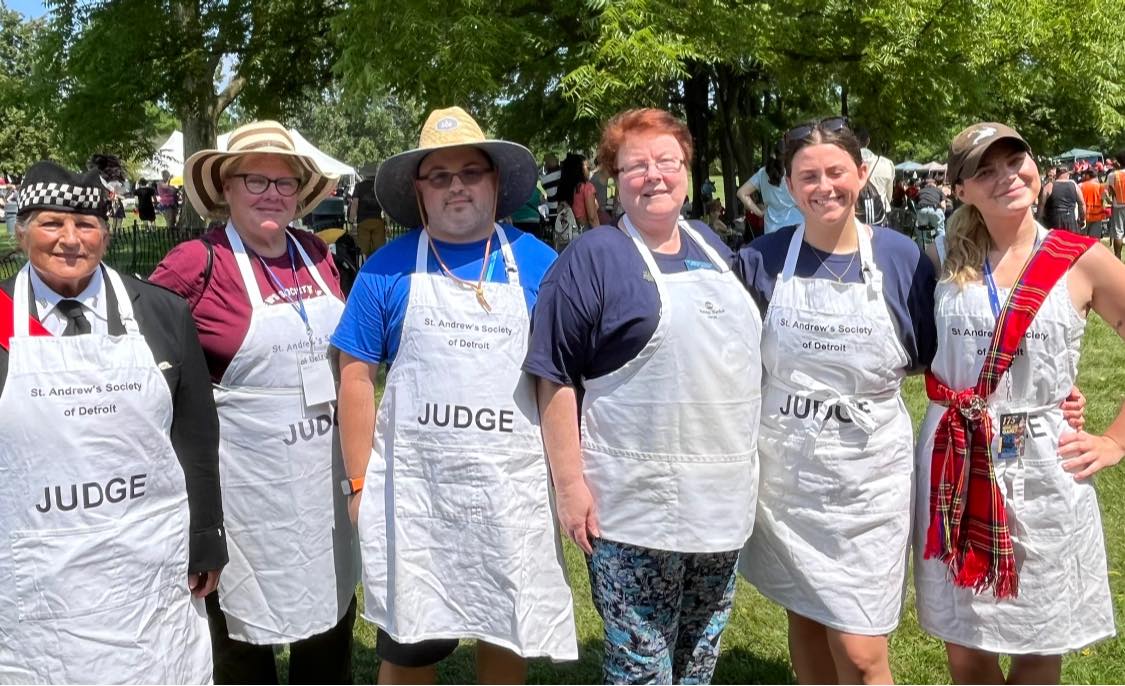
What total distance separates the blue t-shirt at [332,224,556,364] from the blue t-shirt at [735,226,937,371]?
2.13ft

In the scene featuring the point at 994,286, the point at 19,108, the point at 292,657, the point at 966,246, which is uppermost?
the point at 19,108

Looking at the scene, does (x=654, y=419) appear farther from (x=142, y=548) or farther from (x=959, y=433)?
(x=142, y=548)

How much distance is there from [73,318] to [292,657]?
1.48m

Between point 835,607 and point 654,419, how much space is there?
79 centimetres

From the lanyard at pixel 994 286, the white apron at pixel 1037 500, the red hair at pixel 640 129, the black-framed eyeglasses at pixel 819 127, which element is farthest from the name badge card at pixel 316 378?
the lanyard at pixel 994 286

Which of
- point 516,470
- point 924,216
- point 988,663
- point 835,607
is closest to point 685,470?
point 516,470

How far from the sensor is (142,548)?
234cm

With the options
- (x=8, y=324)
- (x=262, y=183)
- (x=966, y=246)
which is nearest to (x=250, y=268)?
(x=262, y=183)

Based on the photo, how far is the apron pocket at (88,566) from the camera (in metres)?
2.24

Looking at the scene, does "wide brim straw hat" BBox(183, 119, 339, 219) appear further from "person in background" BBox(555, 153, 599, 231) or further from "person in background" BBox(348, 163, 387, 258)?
"person in background" BBox(555, 153, 599, 231)

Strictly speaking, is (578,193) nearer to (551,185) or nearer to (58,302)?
(551,185)

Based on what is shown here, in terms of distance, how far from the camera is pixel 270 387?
9.16 feet

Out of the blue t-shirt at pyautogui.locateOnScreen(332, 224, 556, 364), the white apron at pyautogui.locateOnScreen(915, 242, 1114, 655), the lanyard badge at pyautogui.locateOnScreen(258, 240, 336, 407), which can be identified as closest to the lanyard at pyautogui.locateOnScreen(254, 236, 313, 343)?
the lanyard badge at pyautogui.locateOnScreen(258, 240, 336, 407)

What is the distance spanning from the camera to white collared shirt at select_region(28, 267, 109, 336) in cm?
231
